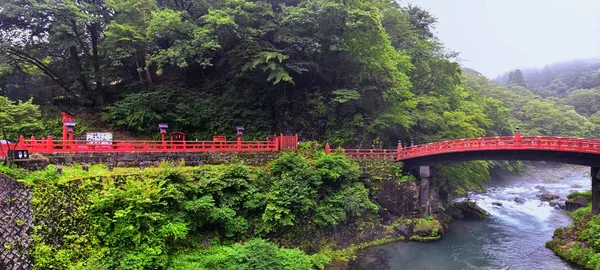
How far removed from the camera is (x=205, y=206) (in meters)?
15.6

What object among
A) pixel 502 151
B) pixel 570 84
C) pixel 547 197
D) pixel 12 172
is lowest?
pixel 547 197

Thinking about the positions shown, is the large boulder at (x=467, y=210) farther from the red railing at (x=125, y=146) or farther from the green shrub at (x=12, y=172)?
the green shrub at (x=12, y=172)

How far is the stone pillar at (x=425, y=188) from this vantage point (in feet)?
80.2

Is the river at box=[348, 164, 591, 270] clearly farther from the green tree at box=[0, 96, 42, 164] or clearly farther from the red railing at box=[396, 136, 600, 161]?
the green tree at box=[0, 96, 42, 164]

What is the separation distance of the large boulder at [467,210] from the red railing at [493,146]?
7410mm

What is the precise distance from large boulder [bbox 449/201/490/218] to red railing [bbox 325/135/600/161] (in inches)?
292

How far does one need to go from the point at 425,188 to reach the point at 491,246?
5182 millimetres

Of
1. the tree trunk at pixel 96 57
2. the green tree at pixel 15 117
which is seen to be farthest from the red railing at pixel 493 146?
the tree trunk at pixel 96 57

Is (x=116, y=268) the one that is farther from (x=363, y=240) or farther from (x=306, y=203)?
(x=363, y=240)

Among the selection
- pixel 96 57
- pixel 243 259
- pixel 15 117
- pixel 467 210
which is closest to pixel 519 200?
pixel 467 210

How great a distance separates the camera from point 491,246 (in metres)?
22.1

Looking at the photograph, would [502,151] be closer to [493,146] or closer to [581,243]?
[493,146]

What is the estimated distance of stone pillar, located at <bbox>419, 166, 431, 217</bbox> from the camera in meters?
24.5

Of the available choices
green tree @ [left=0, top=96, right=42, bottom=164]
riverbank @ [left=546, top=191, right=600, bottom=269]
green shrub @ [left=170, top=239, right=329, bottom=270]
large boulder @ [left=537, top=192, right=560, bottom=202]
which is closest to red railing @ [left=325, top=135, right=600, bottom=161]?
riverbank @ [left=546, top=191, right=600, bottom=269]
